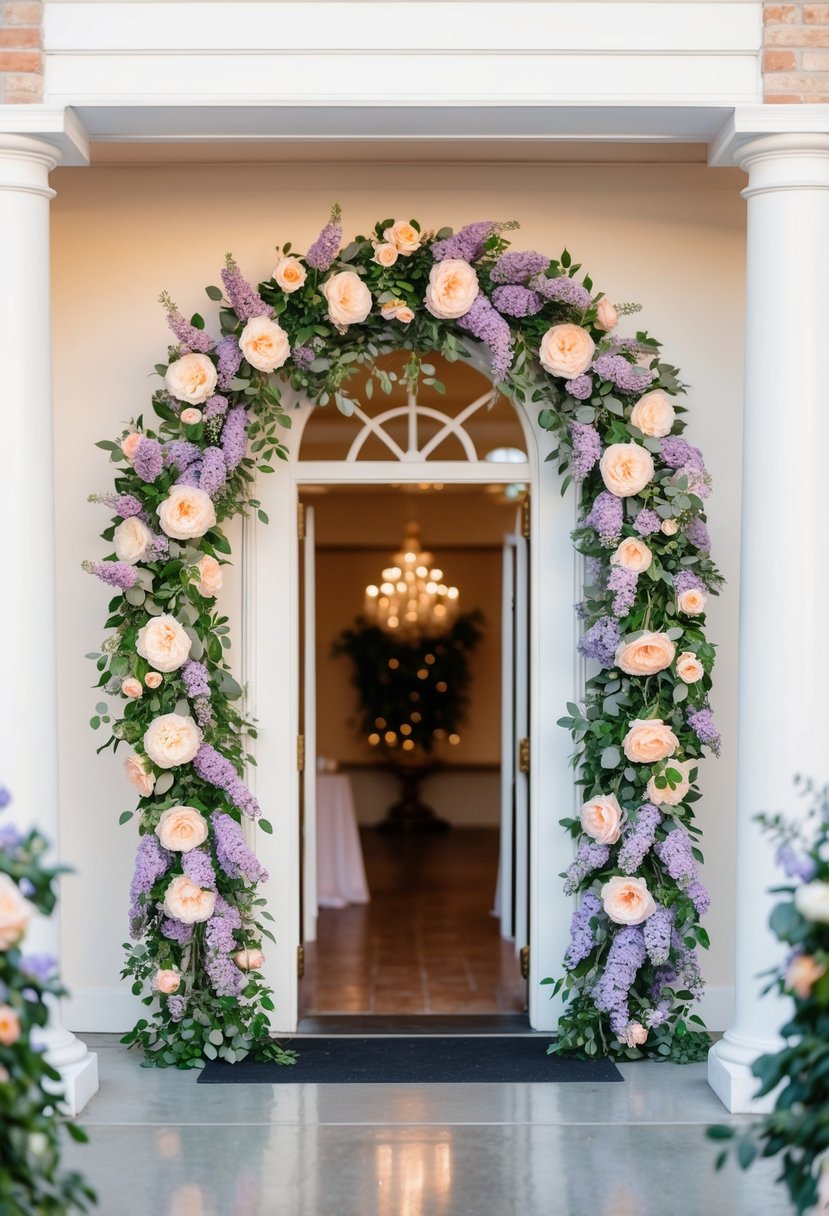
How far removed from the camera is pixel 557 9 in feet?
14.9

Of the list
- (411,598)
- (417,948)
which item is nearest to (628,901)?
(417,948)

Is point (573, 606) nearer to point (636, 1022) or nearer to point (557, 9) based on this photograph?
point (636, 1022)

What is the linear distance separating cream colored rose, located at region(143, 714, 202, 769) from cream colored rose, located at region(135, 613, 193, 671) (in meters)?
0.19

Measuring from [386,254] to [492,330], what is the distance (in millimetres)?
485

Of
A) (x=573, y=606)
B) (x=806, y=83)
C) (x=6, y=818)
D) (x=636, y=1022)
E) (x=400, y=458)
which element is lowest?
(x=636, y=1022)

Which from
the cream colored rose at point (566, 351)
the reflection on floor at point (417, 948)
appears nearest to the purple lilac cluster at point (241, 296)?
the cream colored rose at point (566, 351)

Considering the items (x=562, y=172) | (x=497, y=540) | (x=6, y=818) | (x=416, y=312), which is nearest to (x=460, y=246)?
(x=416, y=312)

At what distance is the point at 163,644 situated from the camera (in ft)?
16.7

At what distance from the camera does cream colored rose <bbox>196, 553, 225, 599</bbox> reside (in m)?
5.27

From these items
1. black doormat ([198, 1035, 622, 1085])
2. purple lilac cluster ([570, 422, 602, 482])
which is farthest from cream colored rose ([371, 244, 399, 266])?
black doormat ([198, 1035, 622, 1085])

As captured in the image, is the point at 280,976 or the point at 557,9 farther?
the point at 280,976

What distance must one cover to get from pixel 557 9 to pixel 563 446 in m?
1.64

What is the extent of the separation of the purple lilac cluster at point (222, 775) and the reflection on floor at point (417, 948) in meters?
1.31

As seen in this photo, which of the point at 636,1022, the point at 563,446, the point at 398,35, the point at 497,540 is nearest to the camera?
the point at 398,35
